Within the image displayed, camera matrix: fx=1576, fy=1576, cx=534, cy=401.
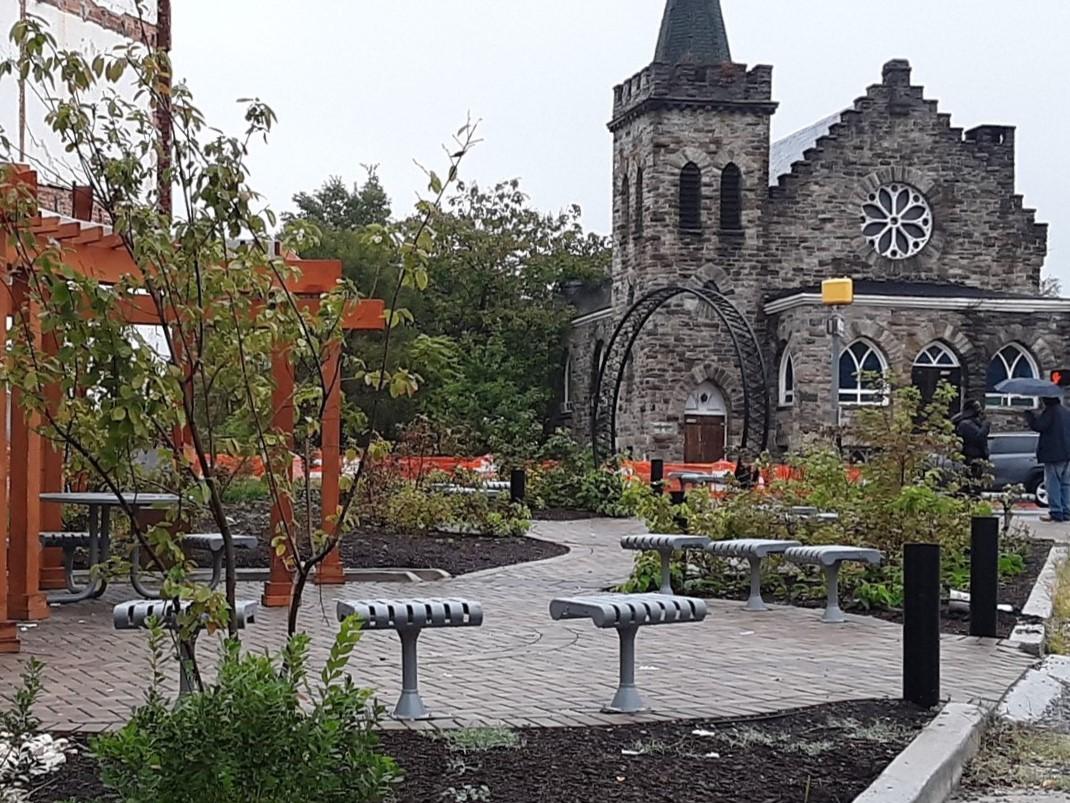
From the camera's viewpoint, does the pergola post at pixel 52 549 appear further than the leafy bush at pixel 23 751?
Yes

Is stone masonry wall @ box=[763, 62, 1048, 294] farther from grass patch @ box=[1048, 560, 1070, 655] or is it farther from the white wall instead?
grass patch @ box=[1048, 560, 1070, 655]

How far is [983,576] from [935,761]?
4064 millimetres

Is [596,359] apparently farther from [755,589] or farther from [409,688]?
[409,688]

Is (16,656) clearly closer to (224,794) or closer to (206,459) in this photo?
(206,459)

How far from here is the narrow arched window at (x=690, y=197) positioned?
41219 millimetres

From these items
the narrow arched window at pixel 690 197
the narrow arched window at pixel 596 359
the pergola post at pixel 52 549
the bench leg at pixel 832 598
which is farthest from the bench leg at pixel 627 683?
the narrow arched window at pixel 596 359

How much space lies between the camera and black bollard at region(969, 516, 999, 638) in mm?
10016

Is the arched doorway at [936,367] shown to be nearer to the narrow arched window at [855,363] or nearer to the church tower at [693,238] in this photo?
the narrow arched window at [855,363]

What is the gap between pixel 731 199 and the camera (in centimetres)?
4181

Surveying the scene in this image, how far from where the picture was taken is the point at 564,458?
86.7 feet

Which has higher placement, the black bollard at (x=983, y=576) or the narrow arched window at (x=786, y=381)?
the narrow arched window at (x=786, y=381)

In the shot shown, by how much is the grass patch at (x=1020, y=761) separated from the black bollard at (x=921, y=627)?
0.36 meters

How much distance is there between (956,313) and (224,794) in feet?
124

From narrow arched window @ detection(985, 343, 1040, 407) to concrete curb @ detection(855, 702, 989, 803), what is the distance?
3468 centimetres
